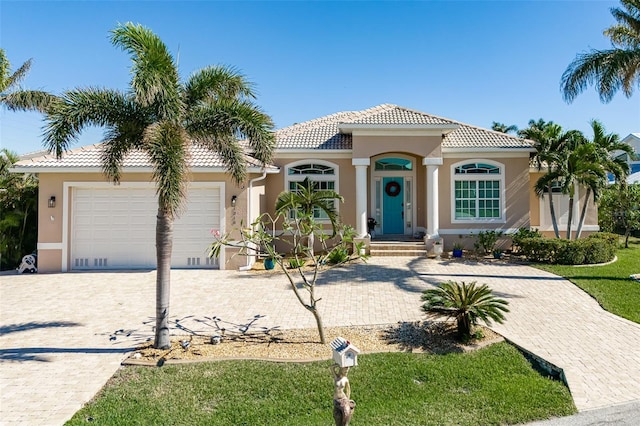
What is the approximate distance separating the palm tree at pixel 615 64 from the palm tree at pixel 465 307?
35.1 ft

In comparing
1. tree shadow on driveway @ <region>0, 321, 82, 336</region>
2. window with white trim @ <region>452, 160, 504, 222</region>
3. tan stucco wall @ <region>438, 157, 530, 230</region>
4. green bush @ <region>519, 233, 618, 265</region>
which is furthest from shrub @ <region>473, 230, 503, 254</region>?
tree shadow on driveway @ <region>0, 321, 82, 336</region>

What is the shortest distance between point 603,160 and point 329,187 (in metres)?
13.1

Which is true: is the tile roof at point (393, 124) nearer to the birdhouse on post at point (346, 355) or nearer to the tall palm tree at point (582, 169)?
the tall palm tree at point (582, 169)

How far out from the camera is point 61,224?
14.5 metres

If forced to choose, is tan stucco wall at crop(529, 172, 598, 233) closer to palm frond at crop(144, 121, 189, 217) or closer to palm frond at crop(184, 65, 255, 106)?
palm frond at crop(184, 65, 255, 106)

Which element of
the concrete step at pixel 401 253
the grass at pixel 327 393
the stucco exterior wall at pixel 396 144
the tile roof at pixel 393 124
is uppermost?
the tile roof at pixel 393 124

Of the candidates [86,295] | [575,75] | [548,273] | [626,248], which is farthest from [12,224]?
[626,248]

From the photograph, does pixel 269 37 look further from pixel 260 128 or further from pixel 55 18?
pixel 260 128

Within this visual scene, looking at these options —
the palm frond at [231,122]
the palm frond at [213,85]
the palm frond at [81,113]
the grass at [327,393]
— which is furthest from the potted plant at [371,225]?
the palm frond at [81,113]

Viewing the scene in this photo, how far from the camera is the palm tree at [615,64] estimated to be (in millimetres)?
12555

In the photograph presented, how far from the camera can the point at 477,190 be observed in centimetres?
1842

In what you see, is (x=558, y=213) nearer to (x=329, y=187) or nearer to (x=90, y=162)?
(x=329, y=187)

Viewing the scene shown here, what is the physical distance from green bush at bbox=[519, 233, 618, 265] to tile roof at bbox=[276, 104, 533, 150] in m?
5.32

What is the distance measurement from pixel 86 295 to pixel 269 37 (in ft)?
38.7
